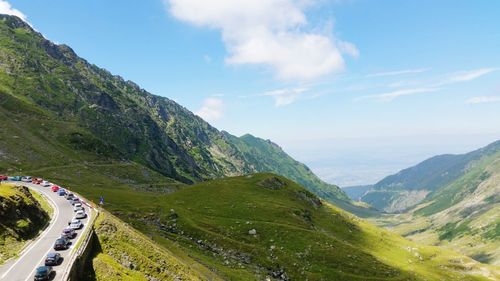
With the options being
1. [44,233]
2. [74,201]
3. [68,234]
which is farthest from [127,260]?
[74,201]

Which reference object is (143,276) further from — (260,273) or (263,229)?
(263,229)

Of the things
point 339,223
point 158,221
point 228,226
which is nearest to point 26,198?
point 158,221

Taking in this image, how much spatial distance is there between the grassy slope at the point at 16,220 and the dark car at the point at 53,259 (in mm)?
6184

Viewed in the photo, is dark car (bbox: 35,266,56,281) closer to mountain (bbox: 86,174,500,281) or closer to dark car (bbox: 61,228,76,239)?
mountain (bbox: 86,174,500,281)

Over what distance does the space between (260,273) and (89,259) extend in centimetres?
5124

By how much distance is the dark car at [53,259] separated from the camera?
4944 centimetres

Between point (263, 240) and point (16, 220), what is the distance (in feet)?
228

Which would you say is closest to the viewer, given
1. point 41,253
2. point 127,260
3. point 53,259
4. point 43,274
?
point 43,274

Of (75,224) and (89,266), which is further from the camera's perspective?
(75,224)

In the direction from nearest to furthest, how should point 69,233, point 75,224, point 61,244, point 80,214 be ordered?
point 61,244 < point 69,233 < point 75,224 < point 80,214

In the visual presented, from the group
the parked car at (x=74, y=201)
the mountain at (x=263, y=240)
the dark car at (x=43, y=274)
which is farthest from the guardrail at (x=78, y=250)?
the parked car at (x=74, y=201)

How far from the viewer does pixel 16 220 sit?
62.4m

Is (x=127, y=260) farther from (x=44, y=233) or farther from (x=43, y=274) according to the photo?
(x=43, y=274)

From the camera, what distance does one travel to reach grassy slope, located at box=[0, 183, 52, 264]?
2194 inches
